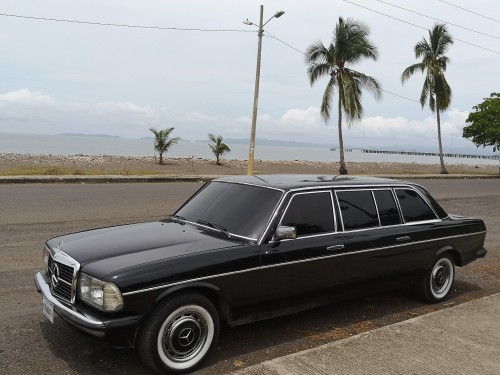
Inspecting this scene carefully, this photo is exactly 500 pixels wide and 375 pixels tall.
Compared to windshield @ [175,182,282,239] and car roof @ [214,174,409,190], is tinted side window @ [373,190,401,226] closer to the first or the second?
car roof @ [214,174,409,190]

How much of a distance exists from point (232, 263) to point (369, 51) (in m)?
30.2

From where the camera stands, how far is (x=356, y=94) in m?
31.8

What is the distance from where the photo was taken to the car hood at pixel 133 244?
3.69 m

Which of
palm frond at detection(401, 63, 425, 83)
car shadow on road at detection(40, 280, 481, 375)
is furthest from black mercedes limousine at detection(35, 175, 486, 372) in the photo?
palm frond at detection(401, 63, 425, 83)

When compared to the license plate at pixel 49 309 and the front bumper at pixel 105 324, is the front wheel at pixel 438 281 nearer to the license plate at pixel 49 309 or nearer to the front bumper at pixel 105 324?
the front bumper at pixel 105 324

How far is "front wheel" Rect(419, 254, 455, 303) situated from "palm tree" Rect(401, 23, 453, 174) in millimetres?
35257

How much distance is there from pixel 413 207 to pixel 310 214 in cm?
162

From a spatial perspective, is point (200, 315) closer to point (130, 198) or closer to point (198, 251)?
point (198, 251)

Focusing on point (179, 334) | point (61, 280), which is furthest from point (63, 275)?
point (179, 334)

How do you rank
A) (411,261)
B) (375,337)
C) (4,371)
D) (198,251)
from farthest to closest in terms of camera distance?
(411,261)
(375,337)
(198,251)
(4,371)

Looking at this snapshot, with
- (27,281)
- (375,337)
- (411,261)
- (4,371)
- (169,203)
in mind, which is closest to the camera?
(4,371)

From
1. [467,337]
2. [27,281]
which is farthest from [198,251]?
[27,281]

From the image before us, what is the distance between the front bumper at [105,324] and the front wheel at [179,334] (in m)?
0.10

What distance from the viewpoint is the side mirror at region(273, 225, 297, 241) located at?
4191mm
